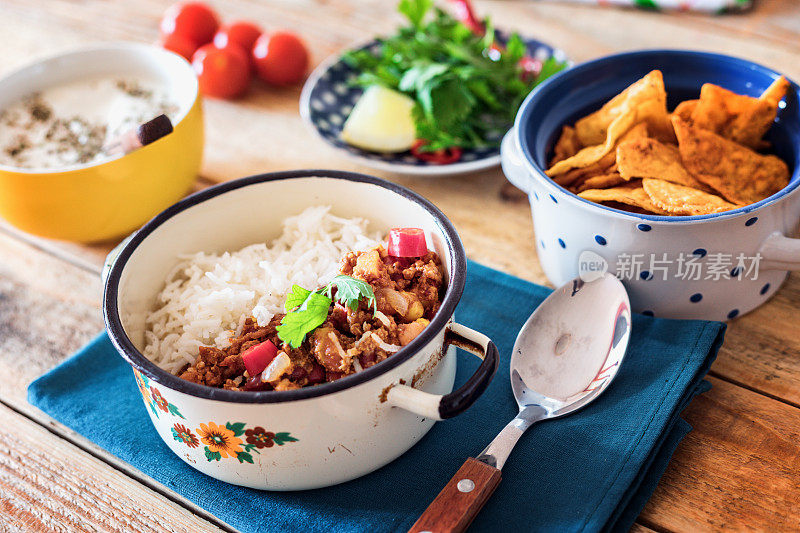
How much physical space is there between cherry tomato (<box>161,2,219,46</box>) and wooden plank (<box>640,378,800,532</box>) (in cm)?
174

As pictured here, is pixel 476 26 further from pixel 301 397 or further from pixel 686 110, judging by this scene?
pixel 301 397

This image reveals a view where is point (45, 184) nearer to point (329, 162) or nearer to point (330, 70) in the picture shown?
point (329, 162)

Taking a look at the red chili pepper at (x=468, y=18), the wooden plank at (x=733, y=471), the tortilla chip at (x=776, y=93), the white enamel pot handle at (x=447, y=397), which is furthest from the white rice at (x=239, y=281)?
the red chili pepper at (x=468, y=18)

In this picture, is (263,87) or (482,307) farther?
(263,87)

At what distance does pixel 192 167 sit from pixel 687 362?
108 cm

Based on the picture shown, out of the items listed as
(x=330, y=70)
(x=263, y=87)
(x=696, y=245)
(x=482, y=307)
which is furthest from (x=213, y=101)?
(x=696, y=245)

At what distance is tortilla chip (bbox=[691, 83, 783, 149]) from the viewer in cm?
135

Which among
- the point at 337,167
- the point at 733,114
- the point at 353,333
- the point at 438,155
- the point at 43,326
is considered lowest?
the point at 43,326

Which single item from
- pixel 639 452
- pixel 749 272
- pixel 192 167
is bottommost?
pixel 192 167

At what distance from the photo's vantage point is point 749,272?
125 centimetres

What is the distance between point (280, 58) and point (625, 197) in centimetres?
117

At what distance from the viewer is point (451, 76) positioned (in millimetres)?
1711

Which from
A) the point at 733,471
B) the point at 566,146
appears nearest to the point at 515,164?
the point at 566,146

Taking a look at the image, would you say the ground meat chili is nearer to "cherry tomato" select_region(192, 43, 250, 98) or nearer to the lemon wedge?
the lemon wedge
